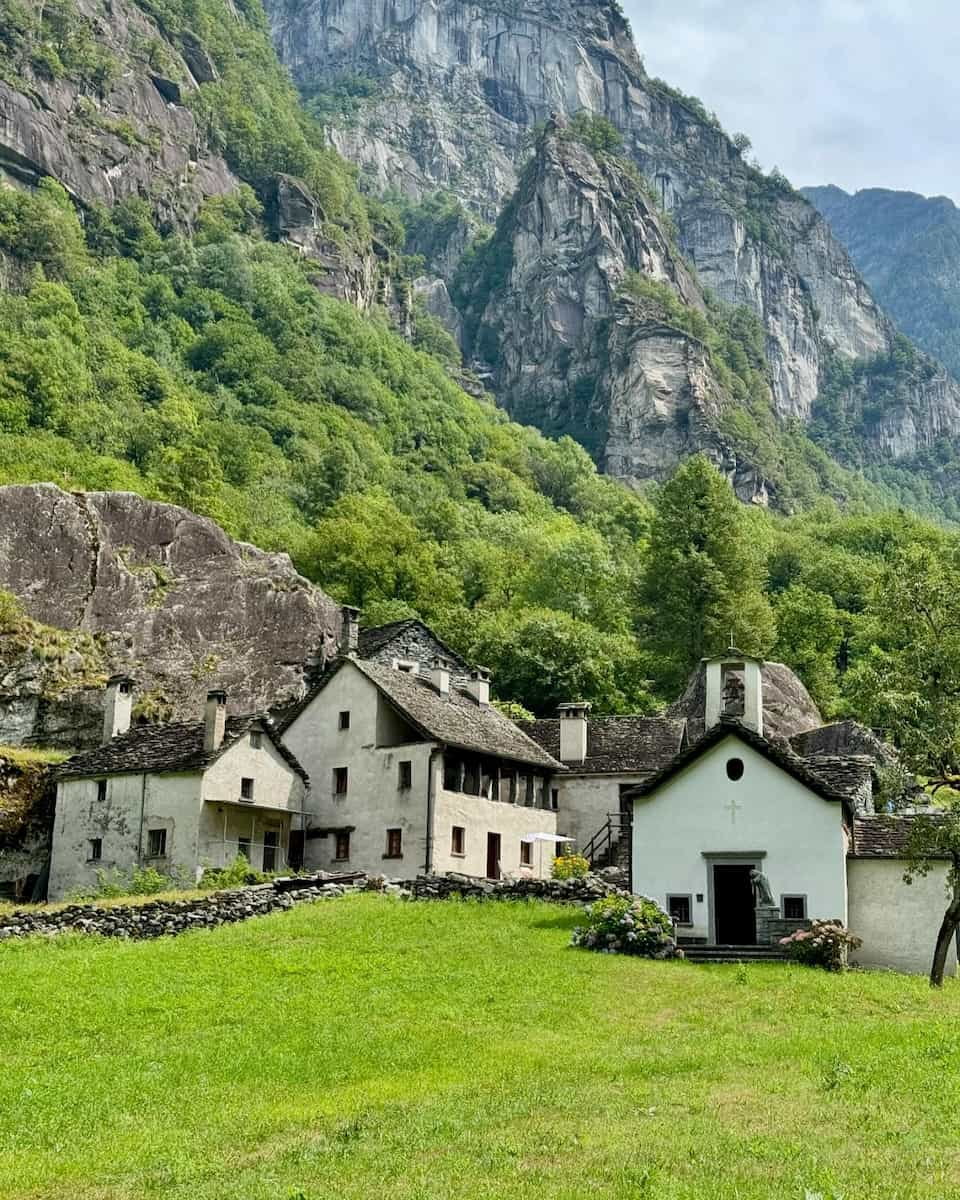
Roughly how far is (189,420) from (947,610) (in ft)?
339

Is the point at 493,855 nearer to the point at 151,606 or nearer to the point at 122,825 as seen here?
the point at 122,825

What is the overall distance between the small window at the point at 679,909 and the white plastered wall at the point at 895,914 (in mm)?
4344

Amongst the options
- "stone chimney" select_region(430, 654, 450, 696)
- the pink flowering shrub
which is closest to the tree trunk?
the pink flowering shrub

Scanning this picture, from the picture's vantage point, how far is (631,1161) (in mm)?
15961

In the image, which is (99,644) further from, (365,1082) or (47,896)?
(365,1082)

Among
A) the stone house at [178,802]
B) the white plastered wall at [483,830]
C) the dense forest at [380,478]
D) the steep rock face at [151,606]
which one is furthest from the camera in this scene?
the dense forest at [380,478]

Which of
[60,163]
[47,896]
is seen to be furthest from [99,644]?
[60,163]

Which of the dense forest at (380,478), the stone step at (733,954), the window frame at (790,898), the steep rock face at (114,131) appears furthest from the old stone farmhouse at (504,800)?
the steep rock face at (114,131)

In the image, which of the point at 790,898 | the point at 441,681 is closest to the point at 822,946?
the point at 790,898

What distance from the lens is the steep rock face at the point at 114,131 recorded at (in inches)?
6289

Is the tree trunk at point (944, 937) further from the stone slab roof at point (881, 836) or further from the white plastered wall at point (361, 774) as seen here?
the white plastered wall at point (361, 774)

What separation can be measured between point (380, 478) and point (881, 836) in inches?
4194

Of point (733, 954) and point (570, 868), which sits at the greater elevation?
point (570, 868)

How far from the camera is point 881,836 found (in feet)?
130
